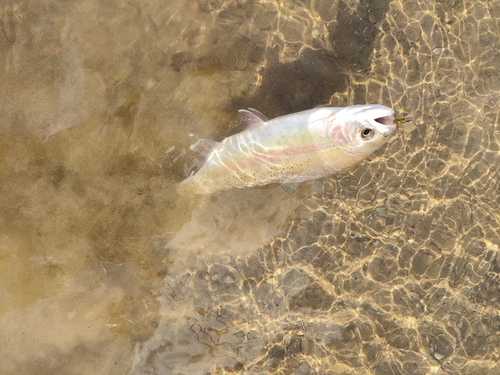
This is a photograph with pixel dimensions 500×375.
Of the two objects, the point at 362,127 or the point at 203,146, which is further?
the point at 203,146

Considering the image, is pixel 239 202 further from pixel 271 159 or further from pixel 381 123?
pixel 381 123

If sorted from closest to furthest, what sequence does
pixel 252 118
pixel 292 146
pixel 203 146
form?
pixel 292 146 < pixel 252 118 < pixel 203 146

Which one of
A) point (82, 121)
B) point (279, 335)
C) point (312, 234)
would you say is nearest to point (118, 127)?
point (82, 121)

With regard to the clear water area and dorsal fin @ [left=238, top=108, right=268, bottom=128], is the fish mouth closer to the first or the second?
the clear water area

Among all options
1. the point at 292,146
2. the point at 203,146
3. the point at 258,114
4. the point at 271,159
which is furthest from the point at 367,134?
the point at 203,146

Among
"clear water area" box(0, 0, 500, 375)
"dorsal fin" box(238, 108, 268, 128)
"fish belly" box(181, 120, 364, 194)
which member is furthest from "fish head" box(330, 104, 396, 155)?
"clear water area" box(0, 0, 500, 375)

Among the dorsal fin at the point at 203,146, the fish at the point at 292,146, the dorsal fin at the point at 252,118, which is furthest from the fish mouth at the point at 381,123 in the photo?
the dorsal fin at the point at 203,146

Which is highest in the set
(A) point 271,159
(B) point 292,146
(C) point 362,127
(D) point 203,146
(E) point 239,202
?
(C) point 362,127
